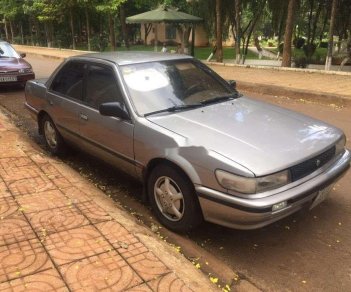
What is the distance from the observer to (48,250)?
3205 mm

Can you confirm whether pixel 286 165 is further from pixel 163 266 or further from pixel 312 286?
pixel 163 266

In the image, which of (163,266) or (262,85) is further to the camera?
(262,85)

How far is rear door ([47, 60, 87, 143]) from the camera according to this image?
16.7 feet

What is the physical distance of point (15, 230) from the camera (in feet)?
A: 11.5

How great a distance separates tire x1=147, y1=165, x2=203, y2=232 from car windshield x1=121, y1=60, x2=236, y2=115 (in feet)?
2.34

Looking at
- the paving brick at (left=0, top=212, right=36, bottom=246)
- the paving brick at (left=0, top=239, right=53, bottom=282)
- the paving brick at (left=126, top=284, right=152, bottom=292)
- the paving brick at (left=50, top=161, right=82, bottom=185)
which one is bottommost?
the paving brick at (left=50, top=161, right=82, bottom=185)

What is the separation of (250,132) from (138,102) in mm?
1208

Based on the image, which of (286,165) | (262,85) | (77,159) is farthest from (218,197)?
(262,85)

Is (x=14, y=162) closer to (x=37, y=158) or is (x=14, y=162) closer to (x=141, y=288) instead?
(x=37, y=158)

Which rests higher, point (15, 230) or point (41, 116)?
point (41, 116)

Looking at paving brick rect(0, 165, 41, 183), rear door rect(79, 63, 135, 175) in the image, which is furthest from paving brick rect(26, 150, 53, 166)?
rear door rect(79, 63, 135, 175)

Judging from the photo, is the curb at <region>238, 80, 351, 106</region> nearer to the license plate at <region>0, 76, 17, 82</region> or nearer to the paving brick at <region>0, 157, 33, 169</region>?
the license plate at <region>0, 76, 17, 82</region>

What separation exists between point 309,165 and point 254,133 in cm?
53

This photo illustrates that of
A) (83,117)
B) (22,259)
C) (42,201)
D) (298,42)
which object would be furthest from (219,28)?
(298,42)
